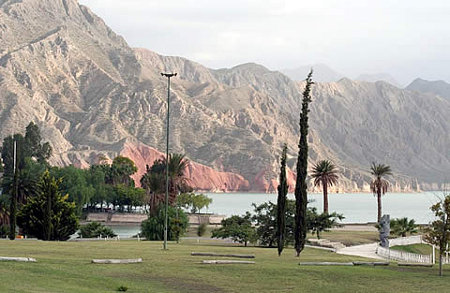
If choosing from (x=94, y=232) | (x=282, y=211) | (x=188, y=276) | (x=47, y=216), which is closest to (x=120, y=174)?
(x=94, y=232)

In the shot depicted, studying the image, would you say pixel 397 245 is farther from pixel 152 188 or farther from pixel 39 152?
pixel 39 152

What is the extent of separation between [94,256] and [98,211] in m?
125

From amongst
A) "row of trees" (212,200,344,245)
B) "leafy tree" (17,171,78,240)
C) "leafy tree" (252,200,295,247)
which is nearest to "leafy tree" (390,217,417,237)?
"row of trees" (212,200,344,245)

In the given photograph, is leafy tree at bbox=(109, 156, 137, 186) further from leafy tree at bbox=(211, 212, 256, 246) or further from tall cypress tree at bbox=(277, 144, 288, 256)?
tall cypress tree at bbox=(277, 144, 288, 256)

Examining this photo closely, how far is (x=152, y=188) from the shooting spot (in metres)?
115

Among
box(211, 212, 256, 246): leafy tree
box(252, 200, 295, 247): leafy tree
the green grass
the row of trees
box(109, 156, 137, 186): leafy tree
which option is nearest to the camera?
box(252, 200, 295, 247): leafy tree

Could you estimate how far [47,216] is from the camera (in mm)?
73812

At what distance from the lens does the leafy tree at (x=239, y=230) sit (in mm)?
76375

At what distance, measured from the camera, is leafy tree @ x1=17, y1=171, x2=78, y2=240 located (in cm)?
7356

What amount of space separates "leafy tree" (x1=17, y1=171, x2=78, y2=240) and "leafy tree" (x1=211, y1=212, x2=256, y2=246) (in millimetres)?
14870

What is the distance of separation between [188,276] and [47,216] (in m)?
37.7

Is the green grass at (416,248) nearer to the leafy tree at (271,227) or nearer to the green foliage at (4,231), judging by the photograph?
the leafy tree at (271,227)

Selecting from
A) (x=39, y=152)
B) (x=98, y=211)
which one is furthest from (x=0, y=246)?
(x=39, y=152)

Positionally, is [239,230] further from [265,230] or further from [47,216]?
[47,216]
